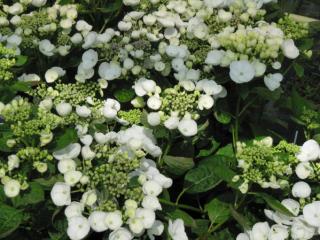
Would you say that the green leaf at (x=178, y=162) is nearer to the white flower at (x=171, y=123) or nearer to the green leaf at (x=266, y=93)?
the white flower at (x=171, y=123)

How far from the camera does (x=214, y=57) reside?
2211 millimetres

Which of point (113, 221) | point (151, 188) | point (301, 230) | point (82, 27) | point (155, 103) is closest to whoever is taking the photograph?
point (113, 221)

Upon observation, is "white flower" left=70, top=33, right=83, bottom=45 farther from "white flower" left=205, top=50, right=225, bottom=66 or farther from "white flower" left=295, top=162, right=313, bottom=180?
"white flower" left=295, top=162, right=313, bottom=180

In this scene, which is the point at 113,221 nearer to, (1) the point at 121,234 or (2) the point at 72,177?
(1) the point at 121,234

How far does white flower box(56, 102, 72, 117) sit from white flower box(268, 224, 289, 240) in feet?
2.75

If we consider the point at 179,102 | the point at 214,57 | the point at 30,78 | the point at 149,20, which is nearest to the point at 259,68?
the point at 214,57

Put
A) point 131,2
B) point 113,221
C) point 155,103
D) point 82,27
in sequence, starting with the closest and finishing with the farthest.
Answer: point 113,221 < point 155,103 < point 82,27 < point 131,2

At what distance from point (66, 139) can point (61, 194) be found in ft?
0.76

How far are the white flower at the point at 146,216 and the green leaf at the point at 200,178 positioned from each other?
1.25ft

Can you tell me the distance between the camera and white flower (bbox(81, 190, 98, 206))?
1779mm

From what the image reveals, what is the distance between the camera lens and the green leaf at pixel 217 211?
2.10 meters

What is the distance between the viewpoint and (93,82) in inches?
93.9

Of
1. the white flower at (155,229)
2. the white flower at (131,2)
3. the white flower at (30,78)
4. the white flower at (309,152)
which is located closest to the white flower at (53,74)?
the white flower at (30,78)

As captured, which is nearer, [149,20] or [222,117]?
[222,117]
